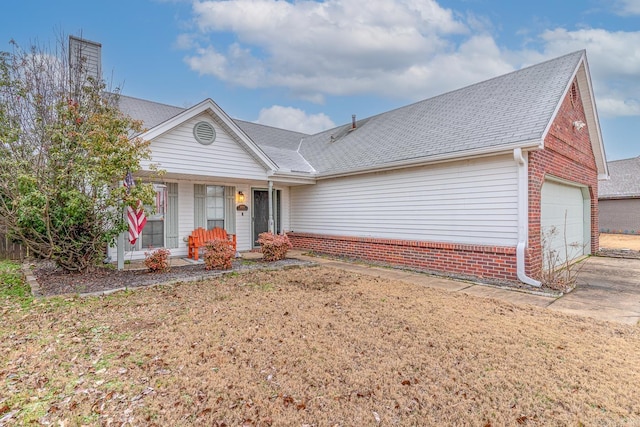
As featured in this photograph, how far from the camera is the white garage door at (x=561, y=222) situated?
750 cm

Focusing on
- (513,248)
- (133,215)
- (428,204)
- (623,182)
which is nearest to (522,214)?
(513,248)

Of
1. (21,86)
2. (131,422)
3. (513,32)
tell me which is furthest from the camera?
(513,32)

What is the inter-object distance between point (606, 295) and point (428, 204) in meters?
3.75

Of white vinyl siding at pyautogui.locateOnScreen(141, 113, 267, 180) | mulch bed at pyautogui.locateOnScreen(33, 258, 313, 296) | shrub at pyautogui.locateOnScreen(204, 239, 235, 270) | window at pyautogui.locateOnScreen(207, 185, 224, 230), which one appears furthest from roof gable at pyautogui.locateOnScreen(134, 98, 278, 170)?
mulch bed at pyautogui.locateOnScreen(33, 258, 313, 296)

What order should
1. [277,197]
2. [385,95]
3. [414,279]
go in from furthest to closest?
[385,95] < [277,197] < [414,279]

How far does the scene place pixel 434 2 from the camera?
1094 cm

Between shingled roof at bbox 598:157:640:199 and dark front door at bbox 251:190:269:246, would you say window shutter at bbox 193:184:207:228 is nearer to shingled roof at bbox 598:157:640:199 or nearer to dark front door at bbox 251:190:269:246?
dark front door at bbox 251:190:269:246

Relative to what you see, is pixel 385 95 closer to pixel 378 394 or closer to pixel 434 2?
pixel 434 2

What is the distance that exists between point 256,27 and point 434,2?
637cm

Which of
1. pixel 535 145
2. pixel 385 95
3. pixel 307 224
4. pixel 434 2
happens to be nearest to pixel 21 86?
pixel 307 224

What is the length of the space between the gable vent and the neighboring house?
2296 centimetres

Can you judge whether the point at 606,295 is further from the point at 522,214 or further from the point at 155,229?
the point at 155,229

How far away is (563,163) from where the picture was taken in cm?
802

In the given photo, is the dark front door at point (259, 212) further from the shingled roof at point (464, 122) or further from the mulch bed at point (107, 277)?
the mulch bed at point (107, 277)
